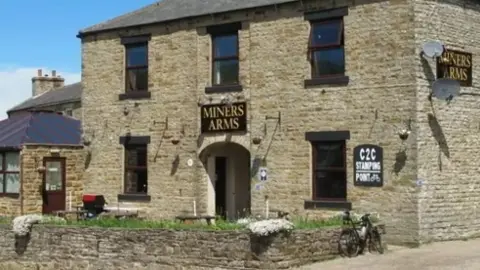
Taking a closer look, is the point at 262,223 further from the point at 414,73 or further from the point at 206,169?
the point at 206,169

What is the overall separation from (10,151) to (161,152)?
5.21 metres

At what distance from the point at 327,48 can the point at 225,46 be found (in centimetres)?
348

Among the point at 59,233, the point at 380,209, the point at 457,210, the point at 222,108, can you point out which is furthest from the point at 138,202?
the point at 457,210

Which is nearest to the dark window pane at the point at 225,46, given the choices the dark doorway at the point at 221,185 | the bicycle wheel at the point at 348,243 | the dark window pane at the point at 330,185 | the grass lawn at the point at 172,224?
the dark doorway at the point at 221,185

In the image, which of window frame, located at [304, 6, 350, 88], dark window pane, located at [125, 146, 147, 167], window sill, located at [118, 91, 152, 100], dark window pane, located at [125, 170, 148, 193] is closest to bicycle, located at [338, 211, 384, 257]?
window frame, located at [304, 6, 350, 88]

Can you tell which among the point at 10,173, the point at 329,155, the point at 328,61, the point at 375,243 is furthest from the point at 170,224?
the point at 10,173

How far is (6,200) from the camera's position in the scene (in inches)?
979

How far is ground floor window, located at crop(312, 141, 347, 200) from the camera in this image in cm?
2012

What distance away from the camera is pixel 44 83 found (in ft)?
158

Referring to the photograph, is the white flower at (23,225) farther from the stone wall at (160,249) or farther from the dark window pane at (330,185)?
the dark window pane at (330,185)

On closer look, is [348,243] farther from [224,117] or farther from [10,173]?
[10,173]

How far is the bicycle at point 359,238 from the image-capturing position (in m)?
16.9

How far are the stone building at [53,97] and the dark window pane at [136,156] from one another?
42.6ft

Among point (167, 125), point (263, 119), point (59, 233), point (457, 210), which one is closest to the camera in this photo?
point (59, 233)
